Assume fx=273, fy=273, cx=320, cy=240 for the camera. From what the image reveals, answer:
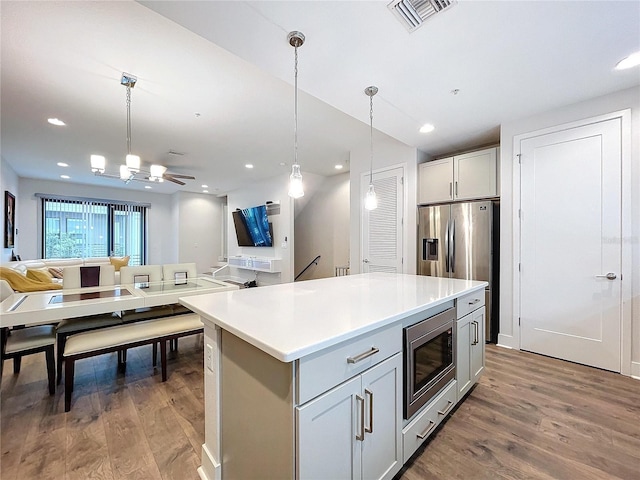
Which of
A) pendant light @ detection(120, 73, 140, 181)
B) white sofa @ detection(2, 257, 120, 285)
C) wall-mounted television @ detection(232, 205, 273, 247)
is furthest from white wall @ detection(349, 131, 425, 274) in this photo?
white sofa @ detection(2, 257, 120, 285)

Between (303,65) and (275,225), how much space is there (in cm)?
480

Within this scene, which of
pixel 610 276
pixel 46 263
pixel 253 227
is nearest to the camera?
pixel 610 276

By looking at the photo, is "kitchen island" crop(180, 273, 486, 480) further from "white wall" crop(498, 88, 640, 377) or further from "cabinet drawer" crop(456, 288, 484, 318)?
"white wall" crop(498, 88, 640, 377)

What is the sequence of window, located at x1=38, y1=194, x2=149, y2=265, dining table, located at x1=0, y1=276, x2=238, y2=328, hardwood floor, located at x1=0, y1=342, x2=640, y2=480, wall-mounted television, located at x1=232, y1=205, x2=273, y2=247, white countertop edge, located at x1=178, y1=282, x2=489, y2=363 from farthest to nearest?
window, located at x1=38, y1=194, x2=149, y2=265 < wall-mounted television, located at x1=232, y1=205, x2=273, y2=247 < dining table, located at x1=0, y1=276, x2=238, y2=328 < hardwood floor, located at x1=0, y1=342, x2=640, y2=480 < white countertop edge, located at x1=178, y1=282, x2=489, y2=363

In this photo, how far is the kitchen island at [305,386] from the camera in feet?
3.18

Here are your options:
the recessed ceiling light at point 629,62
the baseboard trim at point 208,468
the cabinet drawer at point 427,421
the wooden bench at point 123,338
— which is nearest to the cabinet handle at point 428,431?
the cabinet drawer at point 427,421

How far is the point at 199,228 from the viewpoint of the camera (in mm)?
8914

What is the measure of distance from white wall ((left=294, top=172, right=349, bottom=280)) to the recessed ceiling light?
172 inches

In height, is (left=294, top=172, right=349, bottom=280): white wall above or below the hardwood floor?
above

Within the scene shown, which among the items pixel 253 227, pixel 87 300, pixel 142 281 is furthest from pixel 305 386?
pixel 253 227

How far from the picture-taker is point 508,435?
172cm

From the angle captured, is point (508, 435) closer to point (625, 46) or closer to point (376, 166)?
point (625, 46)

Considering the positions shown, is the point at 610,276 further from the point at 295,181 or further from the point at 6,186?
the point at 6,186

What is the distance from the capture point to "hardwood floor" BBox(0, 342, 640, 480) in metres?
1.47
